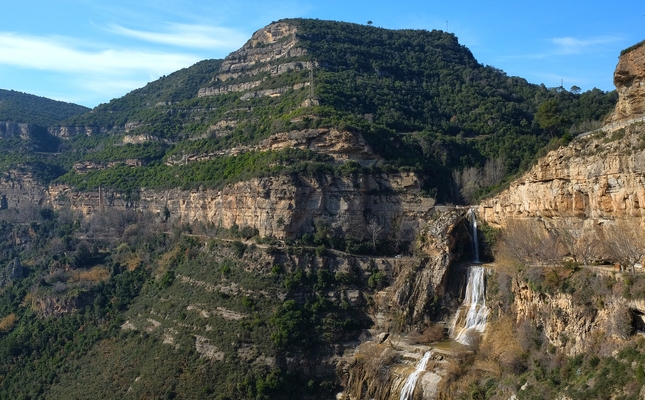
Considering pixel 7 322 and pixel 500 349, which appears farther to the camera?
pixel 7 322

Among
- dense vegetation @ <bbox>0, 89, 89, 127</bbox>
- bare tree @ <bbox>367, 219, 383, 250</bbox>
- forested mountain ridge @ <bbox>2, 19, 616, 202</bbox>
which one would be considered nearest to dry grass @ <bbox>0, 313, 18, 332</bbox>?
forested mountain ridge @ <bbox>2, 19, 616, 202</bbox>

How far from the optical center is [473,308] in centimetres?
4125

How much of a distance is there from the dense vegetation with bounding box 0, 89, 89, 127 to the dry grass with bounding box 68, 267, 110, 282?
175ft

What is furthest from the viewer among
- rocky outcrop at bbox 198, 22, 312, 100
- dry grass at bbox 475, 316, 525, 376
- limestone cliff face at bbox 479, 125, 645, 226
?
rocky outcrop at bbox 198, 22, 312, 100

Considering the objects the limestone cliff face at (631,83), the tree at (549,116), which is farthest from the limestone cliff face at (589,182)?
the tree at (549,116)

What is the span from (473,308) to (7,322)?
42.5 meters

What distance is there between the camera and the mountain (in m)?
33.5

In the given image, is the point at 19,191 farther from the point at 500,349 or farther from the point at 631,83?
the point at 631,83

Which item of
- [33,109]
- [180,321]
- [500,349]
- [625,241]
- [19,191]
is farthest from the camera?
[33,109]

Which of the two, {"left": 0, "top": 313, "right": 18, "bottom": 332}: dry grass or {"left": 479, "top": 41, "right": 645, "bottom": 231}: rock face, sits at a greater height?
{"left": 479, "top": 41, "right": 645, "bottom": 231}: rock face

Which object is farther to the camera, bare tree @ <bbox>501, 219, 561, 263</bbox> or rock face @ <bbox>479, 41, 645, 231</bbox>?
bare tree @ <bbox>501, 219, 561, 263</bbox>

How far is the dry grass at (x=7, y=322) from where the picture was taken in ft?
176

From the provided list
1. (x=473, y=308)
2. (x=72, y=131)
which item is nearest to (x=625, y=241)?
(x=473, y=308)

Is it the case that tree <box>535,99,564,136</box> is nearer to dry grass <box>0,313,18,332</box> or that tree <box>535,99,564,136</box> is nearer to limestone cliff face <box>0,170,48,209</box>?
dry grass <box>0,313,18,332</box>
